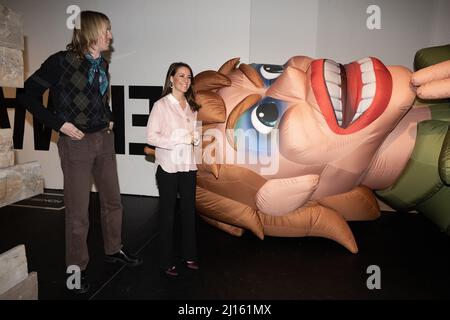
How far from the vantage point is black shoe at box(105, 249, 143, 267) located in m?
2.08

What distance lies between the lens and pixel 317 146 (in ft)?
6.45

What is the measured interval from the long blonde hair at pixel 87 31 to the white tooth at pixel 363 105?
4.53 ft

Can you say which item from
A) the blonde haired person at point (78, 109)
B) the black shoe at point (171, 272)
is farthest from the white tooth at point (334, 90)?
the black shoe at point (171, 272)

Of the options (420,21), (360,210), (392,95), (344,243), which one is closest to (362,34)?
(420,21)

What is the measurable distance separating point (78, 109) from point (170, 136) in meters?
0.46

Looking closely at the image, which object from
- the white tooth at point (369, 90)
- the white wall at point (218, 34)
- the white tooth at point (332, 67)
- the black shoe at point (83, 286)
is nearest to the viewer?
the black shoe at point (83, 286)

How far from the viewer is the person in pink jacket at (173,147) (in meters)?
1.81

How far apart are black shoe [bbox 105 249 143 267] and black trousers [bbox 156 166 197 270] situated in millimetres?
221

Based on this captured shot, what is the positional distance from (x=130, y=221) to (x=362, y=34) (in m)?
2.47

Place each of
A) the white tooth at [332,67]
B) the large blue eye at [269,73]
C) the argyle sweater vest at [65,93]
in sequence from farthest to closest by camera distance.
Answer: the large blue eye at [269,73] → the white tooth at [332,67] → the argyle sweater vest at [65,93]

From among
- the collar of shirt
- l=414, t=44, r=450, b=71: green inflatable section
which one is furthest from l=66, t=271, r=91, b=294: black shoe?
l=414, t=44, r=450, b=71: green inflatable section

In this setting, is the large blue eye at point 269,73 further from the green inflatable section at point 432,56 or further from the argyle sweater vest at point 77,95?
the argyle sweater vest at point 77,95

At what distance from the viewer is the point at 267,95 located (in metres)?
Result: 2.15

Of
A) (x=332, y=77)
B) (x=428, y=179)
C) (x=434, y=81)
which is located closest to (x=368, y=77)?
(x=332, y=77)
